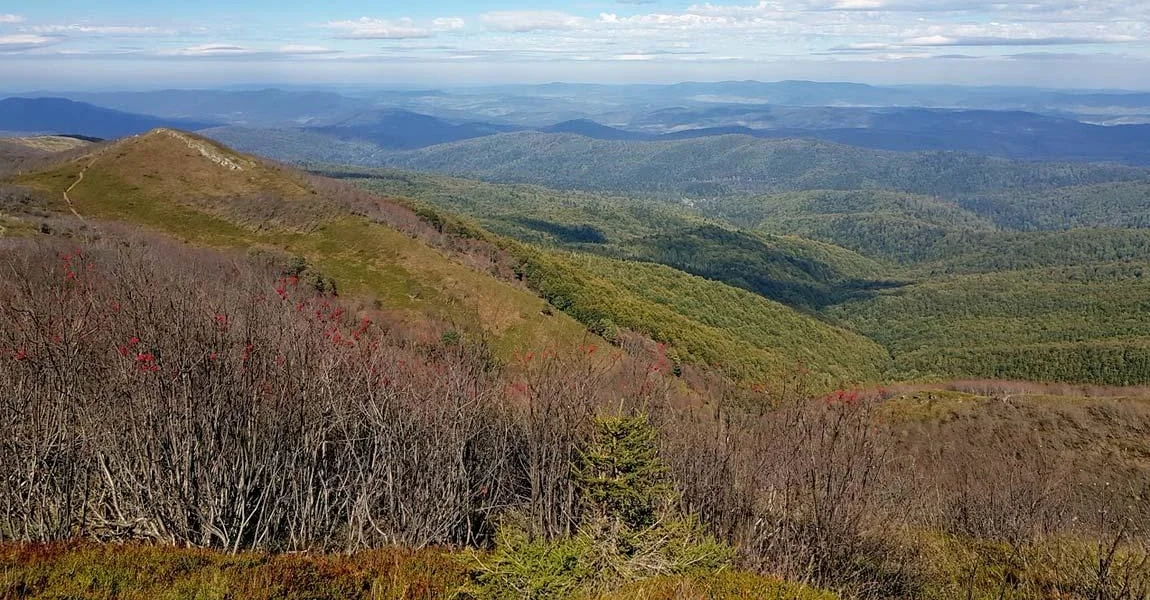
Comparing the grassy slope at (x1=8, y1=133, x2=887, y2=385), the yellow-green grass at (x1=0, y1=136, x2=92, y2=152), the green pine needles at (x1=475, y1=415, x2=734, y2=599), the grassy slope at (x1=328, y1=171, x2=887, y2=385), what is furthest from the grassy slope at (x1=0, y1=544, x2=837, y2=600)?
the yellow-green grass at (x1=0, y1=136, x2=92, y2=152)

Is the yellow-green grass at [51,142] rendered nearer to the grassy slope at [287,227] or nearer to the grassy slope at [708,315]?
the grassy slope at [287,227]

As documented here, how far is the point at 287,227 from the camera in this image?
72375 mm

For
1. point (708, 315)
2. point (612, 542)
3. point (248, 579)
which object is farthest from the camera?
point (708, 315)

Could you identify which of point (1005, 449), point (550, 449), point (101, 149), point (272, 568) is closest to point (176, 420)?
point (272, 568)

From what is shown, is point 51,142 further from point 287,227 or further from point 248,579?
point 248,579

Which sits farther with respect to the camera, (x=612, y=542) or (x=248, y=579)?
(x=612, y=542)

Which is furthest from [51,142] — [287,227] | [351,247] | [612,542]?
[612,542]

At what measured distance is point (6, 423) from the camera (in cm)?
1207

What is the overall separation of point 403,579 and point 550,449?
557 cm

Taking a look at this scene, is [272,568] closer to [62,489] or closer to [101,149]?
[62,489]

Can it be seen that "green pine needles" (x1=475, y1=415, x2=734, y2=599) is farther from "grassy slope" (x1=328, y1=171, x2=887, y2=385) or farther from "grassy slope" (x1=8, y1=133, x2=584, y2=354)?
"grassy slope" (x1=328, y1=171, x2=887, y2=385)

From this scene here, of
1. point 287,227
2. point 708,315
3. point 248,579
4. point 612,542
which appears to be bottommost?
point 708,315

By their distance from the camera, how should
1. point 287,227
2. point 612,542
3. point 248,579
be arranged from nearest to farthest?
point 248,579, point 612,542, point 287,227

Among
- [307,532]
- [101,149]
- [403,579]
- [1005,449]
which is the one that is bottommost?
[1005,449]
